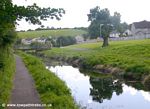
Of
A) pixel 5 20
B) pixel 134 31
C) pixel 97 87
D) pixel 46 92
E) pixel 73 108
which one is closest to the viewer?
pixel 5 20

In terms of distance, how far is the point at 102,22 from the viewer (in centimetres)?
9081

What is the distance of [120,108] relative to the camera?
23766mm

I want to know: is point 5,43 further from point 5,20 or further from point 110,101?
point 5,20

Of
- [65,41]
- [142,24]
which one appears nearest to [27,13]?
[142,24]

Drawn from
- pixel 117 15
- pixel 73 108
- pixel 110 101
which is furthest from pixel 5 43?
pixel 117 15

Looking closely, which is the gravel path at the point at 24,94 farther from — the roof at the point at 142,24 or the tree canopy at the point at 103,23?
the roof at the point at 142,24

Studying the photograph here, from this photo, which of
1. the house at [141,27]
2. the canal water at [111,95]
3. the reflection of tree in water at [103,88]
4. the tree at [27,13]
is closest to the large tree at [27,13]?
the tree at [27,13]

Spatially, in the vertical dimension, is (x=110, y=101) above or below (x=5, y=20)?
below

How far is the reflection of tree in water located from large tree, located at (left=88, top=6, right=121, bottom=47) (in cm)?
4939

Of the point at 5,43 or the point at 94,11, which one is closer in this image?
the point at 5,43

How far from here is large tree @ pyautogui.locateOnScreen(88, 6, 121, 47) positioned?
89688mm

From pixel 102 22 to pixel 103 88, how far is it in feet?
190

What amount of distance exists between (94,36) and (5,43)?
56048mm

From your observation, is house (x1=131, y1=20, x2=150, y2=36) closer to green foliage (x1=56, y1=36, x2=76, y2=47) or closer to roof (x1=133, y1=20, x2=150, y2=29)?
roof (x1=133, y1=20, x2=150, y2=29)
